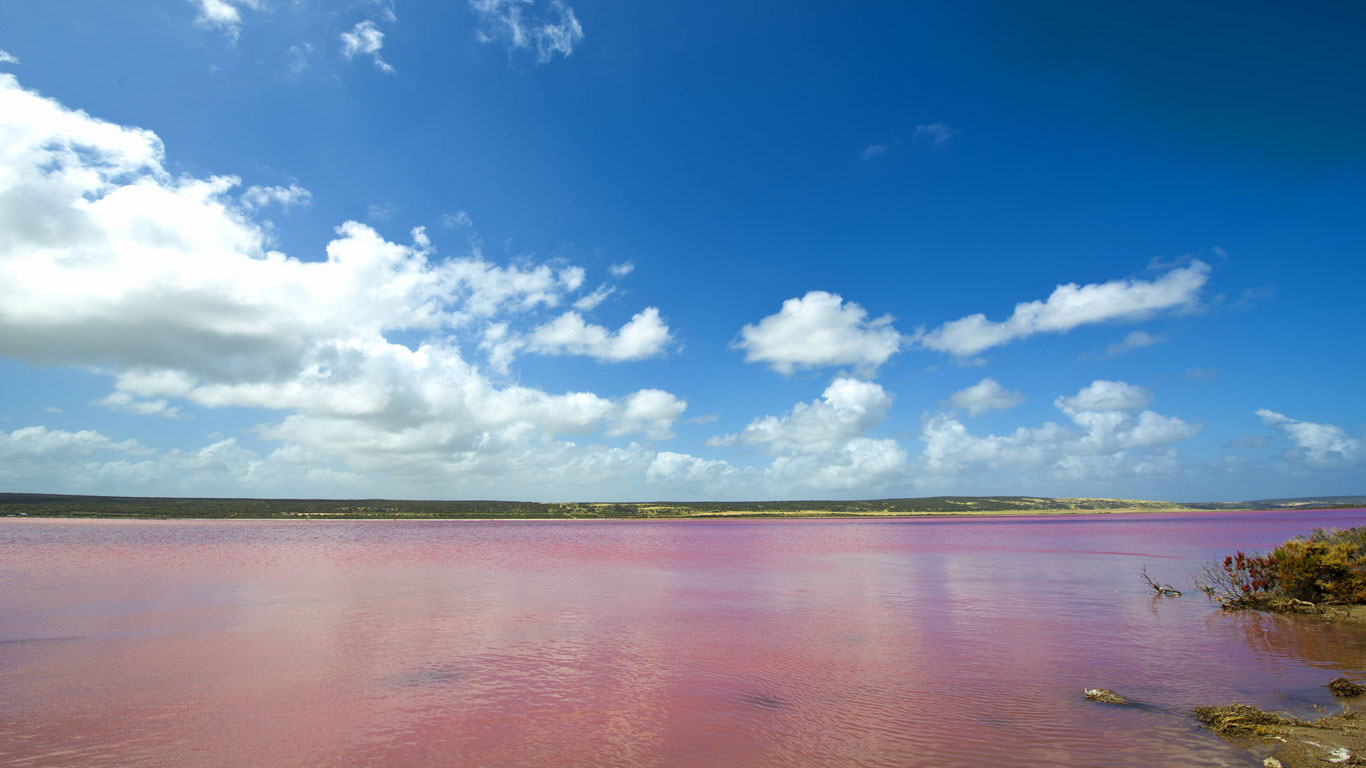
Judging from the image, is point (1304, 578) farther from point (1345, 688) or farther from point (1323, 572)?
point (1345, 688)

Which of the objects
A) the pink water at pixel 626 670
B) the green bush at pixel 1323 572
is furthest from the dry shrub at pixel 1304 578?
the pink water at pixel 626 670

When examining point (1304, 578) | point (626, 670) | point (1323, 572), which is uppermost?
point (1323, 572)

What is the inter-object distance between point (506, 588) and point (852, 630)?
1127 centimetres

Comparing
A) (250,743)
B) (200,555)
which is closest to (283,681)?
(250,743)

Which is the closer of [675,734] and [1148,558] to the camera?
[675,734]

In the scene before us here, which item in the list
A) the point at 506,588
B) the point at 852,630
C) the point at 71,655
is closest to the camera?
the point at 71,655

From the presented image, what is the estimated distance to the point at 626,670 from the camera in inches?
440

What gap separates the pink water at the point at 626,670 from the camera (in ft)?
25.4

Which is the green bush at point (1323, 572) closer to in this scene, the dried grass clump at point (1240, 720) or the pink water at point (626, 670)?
the pink water at point (626, 670)

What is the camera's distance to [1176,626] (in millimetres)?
14555

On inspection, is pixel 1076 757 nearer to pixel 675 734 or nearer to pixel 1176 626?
pixel 675 734

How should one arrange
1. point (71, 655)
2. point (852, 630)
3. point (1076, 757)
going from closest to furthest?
1. point (1076, 757)
2. point (71, 655)
3. point (852, 630)

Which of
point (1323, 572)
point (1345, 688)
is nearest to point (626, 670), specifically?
point (1345, 688)

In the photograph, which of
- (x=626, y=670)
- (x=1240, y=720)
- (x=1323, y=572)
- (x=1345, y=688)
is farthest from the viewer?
(x=1323, y=572)
